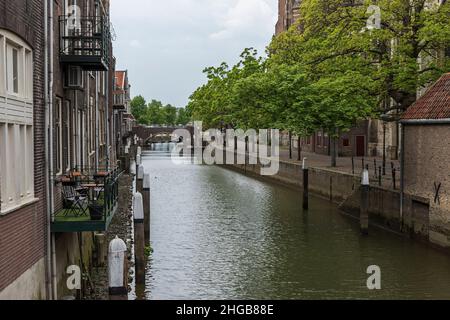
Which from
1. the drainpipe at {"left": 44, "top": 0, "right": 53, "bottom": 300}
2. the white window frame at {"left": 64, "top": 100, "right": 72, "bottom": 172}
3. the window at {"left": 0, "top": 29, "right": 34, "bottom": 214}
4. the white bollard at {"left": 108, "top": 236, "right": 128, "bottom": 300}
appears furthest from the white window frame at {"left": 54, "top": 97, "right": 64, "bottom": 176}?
the white bollard at {"left": 108, "top": 236, "right": 128, "bottom": 300}

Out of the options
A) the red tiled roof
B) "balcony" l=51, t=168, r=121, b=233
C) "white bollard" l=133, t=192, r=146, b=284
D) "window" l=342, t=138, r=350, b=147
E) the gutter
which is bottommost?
"white bollard" l=133, t=192, r=146, b=284

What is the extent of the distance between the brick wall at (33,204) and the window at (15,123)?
0.57 ft

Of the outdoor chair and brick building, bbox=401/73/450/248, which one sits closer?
the outdoor chair

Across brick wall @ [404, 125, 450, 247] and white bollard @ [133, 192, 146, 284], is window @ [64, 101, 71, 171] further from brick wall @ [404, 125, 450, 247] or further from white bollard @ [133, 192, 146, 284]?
brick wall @ [404, 125, 450, 247]

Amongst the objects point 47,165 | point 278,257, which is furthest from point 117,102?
point 47,165

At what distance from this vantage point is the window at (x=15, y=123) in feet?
31.6

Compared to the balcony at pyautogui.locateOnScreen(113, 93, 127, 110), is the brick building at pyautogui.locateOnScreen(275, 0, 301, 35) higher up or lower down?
higher up

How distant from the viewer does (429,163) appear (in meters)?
21.0

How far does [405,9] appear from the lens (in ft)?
92.2

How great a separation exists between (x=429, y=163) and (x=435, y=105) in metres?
2.05

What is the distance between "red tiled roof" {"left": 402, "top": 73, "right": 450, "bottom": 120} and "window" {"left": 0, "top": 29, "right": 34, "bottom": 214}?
45.9 feet

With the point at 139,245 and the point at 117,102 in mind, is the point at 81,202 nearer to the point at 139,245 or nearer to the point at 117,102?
the point at 139,245

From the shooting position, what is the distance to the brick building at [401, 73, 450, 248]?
65.5 feet

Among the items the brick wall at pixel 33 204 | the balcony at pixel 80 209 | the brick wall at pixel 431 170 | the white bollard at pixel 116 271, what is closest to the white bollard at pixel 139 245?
the balcony at pixel 80 209
